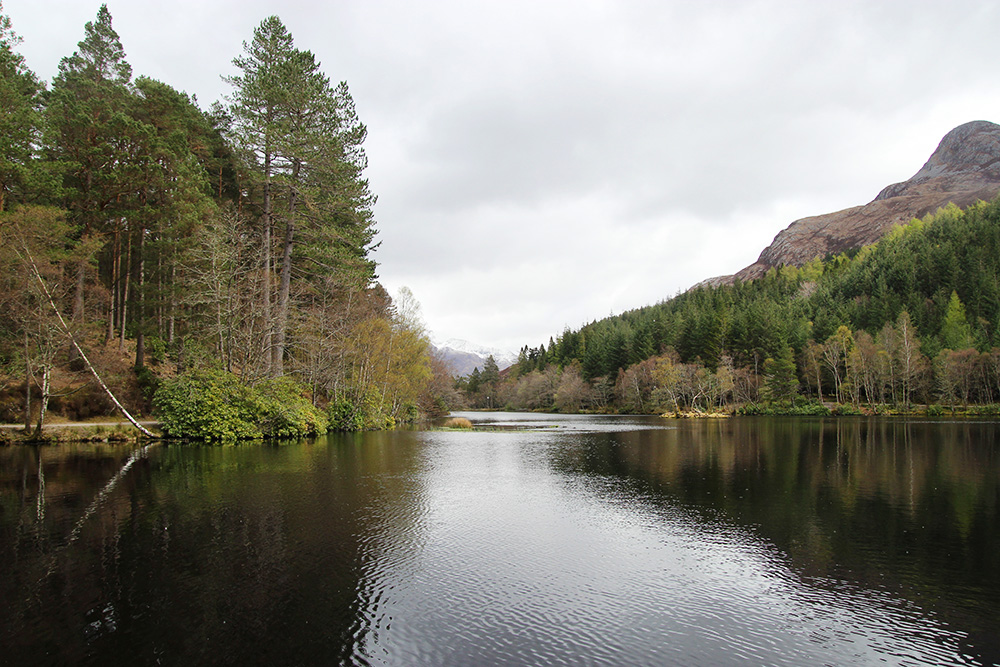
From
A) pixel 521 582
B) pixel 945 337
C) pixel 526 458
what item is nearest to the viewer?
pixel 521 582

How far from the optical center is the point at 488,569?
8625mm

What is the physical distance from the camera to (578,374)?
126m

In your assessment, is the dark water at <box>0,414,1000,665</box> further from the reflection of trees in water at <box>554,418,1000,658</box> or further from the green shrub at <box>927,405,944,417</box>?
the green shrub at <box>927,405,944,417</box>

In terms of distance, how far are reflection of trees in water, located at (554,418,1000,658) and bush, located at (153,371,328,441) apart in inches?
660

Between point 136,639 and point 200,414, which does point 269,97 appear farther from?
point 136,639

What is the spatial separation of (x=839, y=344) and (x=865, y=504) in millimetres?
77554

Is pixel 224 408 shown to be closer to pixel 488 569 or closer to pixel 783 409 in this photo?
pixel 488 569

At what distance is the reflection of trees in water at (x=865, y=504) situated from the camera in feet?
26.8

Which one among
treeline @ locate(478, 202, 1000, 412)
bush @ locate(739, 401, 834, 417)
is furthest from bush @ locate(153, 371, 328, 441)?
bush @ locate(739, 401, 834, 417)

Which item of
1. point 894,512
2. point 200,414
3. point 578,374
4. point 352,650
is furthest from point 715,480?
point 578,374

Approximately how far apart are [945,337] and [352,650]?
10012cm

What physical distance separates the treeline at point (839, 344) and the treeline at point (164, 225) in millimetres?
60736

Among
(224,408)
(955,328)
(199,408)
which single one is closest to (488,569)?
(224,408)

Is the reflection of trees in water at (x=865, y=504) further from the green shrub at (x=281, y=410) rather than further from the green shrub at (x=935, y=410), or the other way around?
the green shrub at (x=935, y=410)
